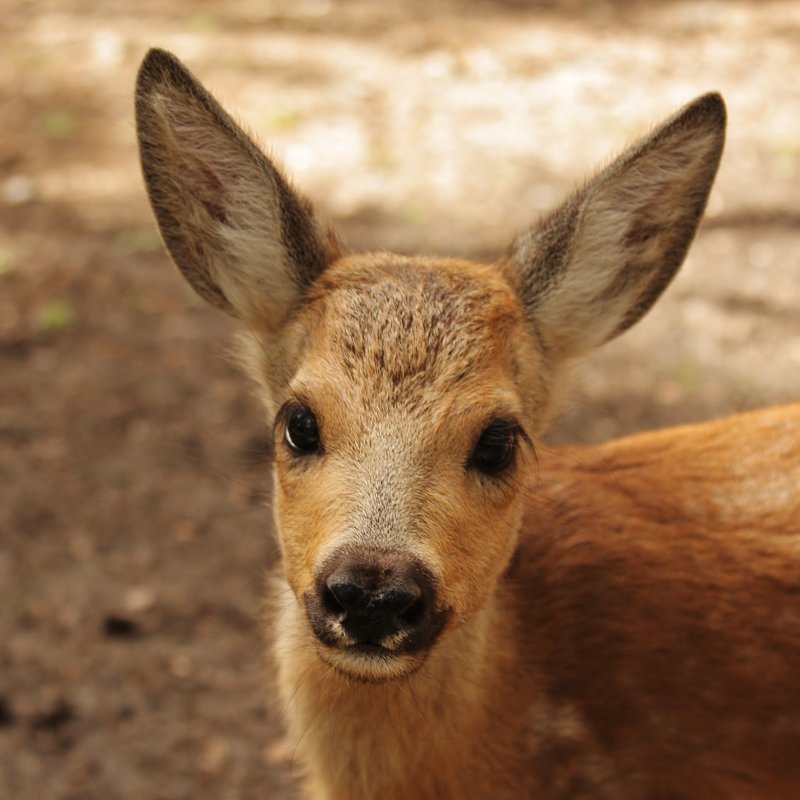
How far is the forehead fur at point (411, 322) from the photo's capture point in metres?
3.29

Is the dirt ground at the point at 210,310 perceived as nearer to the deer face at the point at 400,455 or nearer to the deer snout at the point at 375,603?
the deer face at the point at 400,455

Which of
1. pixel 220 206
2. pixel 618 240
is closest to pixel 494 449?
pixel 618 240

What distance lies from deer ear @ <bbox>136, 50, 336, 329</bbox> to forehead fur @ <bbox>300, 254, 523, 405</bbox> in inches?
6.4

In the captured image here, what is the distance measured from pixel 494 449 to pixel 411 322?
1.46ft

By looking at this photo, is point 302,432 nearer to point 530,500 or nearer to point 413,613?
point 413,613

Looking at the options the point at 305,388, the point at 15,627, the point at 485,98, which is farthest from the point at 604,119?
the point at 305,388

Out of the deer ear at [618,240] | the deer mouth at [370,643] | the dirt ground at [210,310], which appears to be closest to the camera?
the deer mouth at [370,643]

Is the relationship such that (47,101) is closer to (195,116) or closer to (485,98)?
(485,98)

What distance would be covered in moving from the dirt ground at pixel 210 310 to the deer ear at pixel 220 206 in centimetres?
85

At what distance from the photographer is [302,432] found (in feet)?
10.9

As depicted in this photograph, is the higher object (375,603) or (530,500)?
(375,603)

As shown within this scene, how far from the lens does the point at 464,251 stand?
8.19 meters

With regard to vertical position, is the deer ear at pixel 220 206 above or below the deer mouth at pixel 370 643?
above

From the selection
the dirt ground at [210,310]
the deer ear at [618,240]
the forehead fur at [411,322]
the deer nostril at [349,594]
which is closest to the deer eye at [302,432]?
the forehead fur at [411,322]
